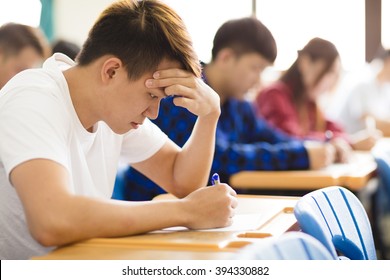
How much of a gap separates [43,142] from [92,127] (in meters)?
Result: 0.32

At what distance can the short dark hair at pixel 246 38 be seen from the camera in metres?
2.77

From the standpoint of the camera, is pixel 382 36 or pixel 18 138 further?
pixel 382 36

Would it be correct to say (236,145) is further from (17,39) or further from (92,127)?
(92,127)

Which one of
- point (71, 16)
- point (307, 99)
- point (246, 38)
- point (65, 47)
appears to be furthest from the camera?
point (71, 16)

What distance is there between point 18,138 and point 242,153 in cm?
153

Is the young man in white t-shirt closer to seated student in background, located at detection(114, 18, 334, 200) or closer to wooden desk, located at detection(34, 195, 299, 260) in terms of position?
wooden desk, located at detection(34, 195, 299, 260)

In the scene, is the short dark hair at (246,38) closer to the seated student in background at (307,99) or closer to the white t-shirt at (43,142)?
the seated student in background at (307,99)

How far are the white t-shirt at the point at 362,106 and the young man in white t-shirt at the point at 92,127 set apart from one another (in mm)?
3535

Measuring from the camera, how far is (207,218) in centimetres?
152

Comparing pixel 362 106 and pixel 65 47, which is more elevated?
pixel 65 47

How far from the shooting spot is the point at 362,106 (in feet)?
17.2

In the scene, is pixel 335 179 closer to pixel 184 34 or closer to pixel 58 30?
pixel 184 34

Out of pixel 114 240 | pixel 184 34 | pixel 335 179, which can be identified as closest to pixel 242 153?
pixel 335 179

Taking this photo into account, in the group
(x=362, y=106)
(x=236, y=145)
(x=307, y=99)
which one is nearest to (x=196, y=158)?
(x=236, y=145)
